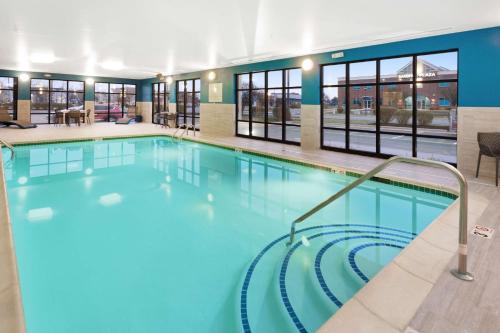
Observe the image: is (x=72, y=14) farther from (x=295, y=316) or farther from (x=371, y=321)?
(x=371, y=321)

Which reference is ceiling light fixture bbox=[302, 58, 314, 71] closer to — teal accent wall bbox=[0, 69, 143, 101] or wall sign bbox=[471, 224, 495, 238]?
wall sign bbox=[471, 224, 495, 238]

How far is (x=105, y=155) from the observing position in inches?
331

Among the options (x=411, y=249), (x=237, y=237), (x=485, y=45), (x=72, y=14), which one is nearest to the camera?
(x=411, y=249)

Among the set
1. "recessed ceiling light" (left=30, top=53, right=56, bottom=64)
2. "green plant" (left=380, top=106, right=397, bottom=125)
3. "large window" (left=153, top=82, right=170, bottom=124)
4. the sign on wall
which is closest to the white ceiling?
"recessed ceiling light" (left=30, top=53, right=56, bottom=64)

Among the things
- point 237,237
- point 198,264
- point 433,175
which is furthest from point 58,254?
point 433,175

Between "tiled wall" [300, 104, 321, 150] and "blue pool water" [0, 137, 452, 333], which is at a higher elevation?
"tiled wall" [300, 104, 321, 150]

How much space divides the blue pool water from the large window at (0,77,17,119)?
33.9 ft

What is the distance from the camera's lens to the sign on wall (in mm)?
11722

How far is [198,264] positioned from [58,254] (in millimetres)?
1351

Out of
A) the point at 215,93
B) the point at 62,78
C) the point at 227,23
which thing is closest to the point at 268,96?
the point at 215,93

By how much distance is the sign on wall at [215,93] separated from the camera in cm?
1172

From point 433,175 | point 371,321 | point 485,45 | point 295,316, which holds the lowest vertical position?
point 295,316

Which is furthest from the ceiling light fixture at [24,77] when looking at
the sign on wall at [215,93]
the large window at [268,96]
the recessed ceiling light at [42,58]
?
the large window at [268,96]

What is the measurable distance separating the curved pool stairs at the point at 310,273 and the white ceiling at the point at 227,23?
2983 mm
